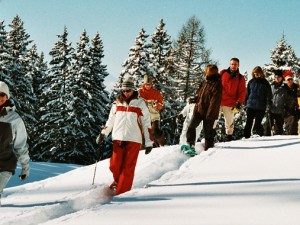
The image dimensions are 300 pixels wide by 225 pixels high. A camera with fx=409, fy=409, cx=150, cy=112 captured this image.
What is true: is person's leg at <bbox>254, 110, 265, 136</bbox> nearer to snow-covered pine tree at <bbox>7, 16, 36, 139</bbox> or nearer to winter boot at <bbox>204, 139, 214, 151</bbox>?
winter boot at <bbox>204, 139, 214, 151</bbox>

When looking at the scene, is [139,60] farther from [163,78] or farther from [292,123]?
[292,123]

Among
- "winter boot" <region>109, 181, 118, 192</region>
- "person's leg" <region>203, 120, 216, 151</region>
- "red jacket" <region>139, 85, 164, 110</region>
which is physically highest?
"red jacket" <region>139, 85, 164, 110</region>

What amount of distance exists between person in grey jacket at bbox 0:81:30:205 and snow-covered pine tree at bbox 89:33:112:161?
29.3 m

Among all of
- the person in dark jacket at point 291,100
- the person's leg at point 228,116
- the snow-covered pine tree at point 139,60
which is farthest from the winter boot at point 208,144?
the snow-covered pine tree at point 139,60

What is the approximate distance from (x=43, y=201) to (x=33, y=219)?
3.57 feet

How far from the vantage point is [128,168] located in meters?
6.98

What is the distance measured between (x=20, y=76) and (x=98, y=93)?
696 centimetres

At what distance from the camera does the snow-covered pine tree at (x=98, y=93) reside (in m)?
36.0

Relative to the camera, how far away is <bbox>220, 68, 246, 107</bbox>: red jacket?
1077cm

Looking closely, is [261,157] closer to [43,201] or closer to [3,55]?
[43,201]

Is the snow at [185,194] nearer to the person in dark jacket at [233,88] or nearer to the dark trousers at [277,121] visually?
the person in dark jacket at [233,88]

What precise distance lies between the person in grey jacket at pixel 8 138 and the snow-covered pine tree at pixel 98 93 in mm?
29265

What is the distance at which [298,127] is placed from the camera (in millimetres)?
13852

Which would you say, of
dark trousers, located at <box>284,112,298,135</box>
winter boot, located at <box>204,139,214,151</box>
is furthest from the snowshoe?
dark trousers, located at <box>284,112,298,135</box>
